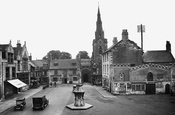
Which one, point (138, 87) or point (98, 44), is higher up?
point (98, 44)

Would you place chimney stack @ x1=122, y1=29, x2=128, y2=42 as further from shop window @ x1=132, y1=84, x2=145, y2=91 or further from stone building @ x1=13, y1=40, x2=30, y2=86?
stone building @ x1=13, y1=40, x2=30, y2=86

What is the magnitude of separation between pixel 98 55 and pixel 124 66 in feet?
71.3

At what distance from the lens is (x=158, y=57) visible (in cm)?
3509

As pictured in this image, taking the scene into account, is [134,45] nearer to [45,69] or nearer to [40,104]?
[40,104]

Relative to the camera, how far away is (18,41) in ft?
115

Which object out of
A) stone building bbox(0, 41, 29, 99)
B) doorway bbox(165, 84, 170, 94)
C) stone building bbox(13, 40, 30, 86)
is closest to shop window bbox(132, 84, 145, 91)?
doorway bbox(165, 84, 170, 94)

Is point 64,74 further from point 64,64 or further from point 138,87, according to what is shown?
point 138,87

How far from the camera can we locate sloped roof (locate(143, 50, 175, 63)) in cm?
3412

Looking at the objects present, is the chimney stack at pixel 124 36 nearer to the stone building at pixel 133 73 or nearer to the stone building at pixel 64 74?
the stone building at pixel 133 73

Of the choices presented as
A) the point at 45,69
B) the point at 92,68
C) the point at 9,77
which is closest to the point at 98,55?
the point at 92,68

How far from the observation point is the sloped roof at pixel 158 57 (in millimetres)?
34125

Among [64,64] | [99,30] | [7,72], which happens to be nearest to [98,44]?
[99,30]

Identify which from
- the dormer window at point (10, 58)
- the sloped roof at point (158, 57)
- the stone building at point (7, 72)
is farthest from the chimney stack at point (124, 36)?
the dormer window at point (10, 58)

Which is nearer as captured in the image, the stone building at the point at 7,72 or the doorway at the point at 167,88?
the stone building at the point at 7,72
